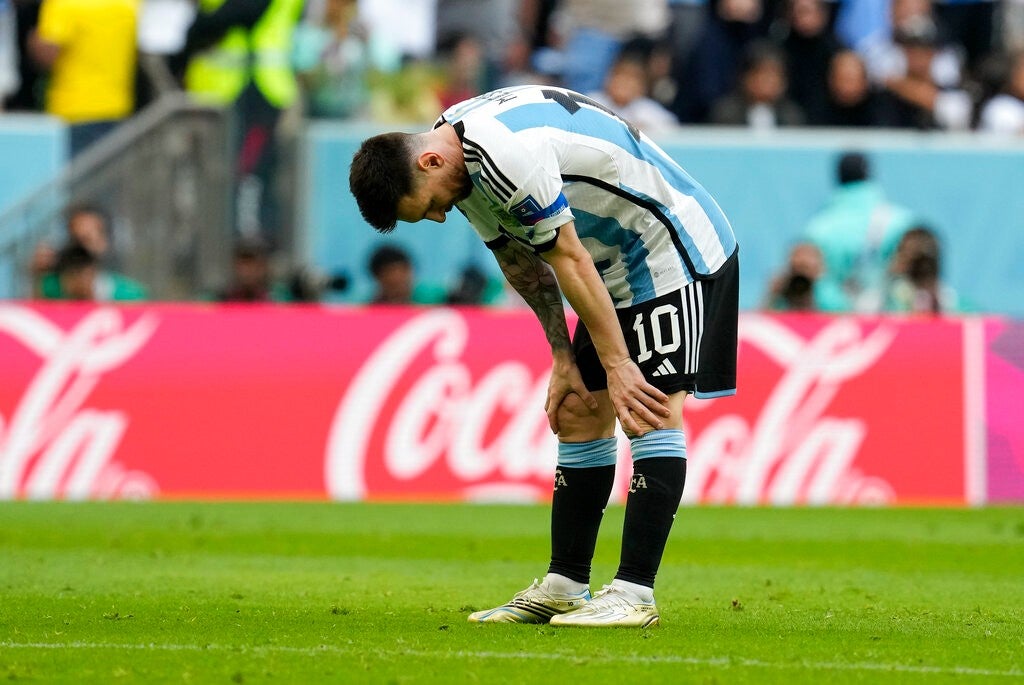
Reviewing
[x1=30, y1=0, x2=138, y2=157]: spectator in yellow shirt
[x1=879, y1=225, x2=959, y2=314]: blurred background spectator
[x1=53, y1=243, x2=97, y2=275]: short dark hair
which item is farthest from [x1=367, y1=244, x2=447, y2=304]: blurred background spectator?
[x1=879, y1=225, x2=959, y2=314]: blurred background spectator

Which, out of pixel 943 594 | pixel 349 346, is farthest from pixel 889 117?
pixel 943 594

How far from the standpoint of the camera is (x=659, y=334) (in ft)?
20.7

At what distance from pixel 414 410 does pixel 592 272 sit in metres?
7.98

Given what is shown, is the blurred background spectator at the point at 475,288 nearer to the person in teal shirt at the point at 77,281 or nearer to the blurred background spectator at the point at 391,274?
the blurred background spectator at the point at 391,274

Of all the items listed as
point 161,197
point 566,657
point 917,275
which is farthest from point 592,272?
point 161,197

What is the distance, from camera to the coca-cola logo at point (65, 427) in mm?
13695

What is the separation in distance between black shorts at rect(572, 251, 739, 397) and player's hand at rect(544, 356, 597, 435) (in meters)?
0.07

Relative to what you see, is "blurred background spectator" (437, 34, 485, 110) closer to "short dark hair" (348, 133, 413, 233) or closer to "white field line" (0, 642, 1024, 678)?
"short dark hair" (348, 133, 413, 233)

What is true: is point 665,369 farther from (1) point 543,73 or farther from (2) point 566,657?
(1) point 543,73

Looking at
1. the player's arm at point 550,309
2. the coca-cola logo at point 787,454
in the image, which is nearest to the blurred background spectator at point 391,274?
the coca-cola logo at point 787,454

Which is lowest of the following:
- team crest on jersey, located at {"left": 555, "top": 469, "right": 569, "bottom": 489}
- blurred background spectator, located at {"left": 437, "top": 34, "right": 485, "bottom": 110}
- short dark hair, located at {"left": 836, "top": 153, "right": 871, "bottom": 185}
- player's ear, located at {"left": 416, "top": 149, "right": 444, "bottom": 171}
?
team crest on jersey, located at {"left": 555, "top": 469, "right": 569, "bottom": 489}

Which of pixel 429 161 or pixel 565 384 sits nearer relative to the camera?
pixel 429 161

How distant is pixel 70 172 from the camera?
Answer: 1552 cm

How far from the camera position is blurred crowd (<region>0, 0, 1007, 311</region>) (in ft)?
50.2
